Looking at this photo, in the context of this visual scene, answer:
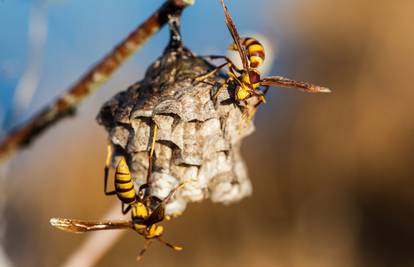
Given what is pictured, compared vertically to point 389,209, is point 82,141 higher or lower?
higher

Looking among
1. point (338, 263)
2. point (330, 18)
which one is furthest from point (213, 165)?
point (330, 18)

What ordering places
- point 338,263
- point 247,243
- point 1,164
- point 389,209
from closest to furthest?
point 1,164 → point 338,263 → point 247,243 → point 389,209

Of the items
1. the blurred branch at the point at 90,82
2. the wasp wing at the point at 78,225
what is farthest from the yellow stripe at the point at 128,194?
the blurred branch at the point at 90,82

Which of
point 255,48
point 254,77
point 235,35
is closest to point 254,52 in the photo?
point 255,48

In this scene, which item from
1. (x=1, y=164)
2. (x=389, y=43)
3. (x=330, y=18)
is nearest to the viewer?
(x=1, y=164)

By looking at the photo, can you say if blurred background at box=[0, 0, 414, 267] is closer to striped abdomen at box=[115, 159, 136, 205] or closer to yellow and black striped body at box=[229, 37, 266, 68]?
yellow and black striped body at box=[229, 37, 266, 68]

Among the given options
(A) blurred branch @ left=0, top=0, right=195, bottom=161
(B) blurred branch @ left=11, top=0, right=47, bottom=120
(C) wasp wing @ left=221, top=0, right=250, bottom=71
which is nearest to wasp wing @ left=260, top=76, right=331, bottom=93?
(C) wasp wing @ left=221, top=0, right=250, bottom=71

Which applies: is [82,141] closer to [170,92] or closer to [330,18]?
[330,18]
